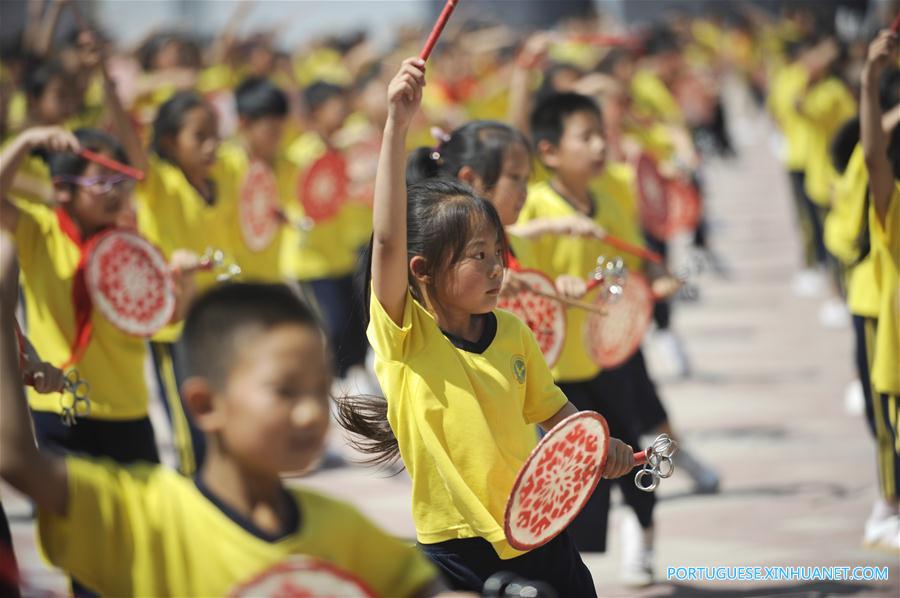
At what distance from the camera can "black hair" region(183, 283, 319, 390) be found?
2.24m

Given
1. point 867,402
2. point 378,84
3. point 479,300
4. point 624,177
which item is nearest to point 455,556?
point 479,300

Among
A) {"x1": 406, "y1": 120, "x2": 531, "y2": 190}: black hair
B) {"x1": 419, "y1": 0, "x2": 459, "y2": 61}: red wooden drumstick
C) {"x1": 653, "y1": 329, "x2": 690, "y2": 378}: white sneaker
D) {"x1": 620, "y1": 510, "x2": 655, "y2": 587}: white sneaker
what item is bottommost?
{"x1": 653, "y1": 329, "x2": 690, "y2": 378}: white sneaker

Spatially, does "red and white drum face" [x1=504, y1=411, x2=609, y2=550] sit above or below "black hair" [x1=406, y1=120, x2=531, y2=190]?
below

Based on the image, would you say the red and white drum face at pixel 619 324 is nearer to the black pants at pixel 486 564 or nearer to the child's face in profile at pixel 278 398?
the black pants at pixel 486 564

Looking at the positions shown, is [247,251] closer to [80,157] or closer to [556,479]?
[80,157]

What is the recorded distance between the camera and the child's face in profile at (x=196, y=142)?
6.06 meters

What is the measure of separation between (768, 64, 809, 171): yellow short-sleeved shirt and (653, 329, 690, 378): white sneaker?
271cm

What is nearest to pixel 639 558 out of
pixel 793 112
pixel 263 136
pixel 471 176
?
pixel 471 176

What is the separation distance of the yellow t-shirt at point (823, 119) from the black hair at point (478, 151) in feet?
21.4

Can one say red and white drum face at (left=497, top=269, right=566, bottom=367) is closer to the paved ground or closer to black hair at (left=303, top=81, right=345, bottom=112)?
the paved ground

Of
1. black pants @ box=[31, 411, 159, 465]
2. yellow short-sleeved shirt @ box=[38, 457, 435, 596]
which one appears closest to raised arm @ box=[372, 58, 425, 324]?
yellow short-sleeved shirt @ box=[38, 457, 435, 596]

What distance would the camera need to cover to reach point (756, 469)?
6.52 meters

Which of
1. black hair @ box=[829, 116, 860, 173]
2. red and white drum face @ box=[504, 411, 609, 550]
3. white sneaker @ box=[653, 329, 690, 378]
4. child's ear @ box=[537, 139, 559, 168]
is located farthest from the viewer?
white sneaker @ box=[653, 329, 690, 378]

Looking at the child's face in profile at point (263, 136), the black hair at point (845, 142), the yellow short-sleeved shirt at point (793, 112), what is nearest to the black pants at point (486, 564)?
the black hair at point (845, 142)
